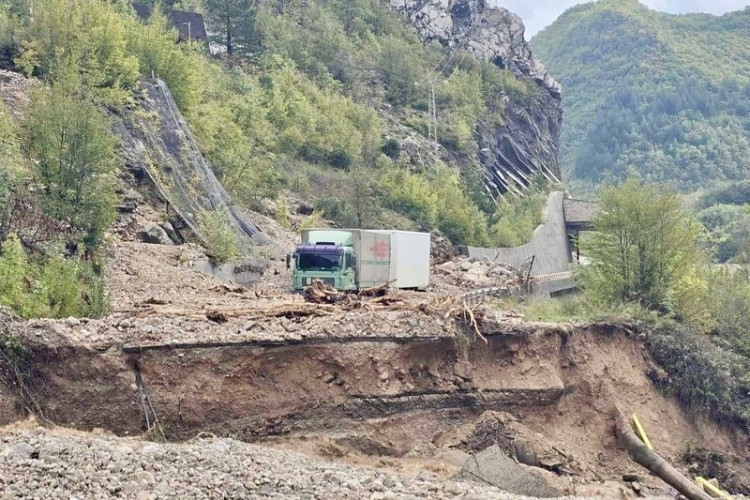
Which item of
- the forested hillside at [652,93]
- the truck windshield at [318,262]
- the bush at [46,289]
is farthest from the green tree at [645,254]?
the forested hillside at [652,93]

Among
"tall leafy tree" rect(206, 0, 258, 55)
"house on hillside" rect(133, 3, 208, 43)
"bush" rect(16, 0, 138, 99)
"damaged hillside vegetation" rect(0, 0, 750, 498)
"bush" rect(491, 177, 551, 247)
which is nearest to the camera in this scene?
"damaged hillside vegetation" rect(0, 0, 750, 498)

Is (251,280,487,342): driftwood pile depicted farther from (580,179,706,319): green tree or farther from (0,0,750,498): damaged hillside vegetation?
(580,179,706,319): green tree

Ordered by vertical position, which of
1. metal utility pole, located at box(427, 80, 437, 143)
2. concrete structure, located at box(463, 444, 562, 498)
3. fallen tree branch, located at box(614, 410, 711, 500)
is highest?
metal utility pole, located at box(427, 80, 437, 143)

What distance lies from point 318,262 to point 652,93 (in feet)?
481

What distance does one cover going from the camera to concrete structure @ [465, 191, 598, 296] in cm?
4888

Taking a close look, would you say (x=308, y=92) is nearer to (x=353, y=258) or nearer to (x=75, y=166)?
(x=353, y=258)

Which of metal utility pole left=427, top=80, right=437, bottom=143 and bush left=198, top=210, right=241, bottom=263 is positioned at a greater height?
metal utility pole left=427, top=80, right=437, bottom=143

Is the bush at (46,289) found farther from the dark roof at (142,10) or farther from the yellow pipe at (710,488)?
the dark roof at (142,10)

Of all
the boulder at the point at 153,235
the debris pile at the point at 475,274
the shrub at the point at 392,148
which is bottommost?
the debris pile at the point at 475,274

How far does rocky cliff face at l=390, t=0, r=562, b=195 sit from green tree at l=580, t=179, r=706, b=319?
50.2 m

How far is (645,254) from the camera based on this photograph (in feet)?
88.3

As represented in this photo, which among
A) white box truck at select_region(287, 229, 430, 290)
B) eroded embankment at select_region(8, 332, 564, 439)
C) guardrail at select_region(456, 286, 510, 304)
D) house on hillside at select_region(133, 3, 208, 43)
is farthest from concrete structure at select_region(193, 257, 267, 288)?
house on hillside at select_region(133, 3, 208, 43)

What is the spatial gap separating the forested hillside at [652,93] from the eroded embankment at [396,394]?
109 meters

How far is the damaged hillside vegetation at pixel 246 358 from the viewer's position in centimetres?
1247
